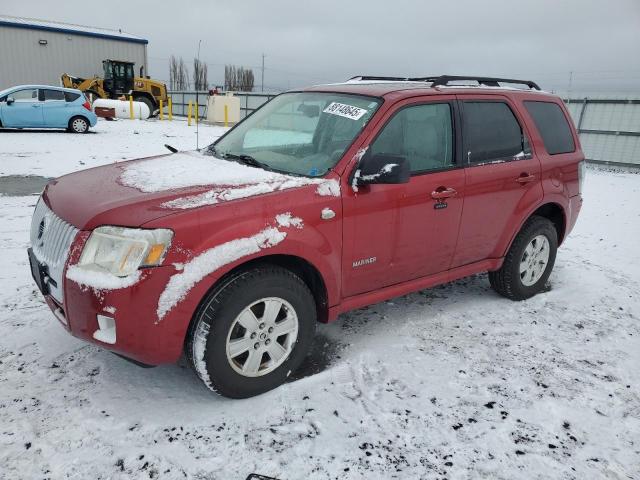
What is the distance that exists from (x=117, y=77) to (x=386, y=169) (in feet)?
92.4

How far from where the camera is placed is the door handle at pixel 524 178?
3869 mm

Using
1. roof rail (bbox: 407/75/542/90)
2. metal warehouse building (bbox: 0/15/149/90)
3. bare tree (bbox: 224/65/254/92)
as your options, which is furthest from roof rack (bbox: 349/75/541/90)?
bare tree (bbox: 224/65/254/92)

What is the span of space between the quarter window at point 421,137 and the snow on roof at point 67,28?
35.9m

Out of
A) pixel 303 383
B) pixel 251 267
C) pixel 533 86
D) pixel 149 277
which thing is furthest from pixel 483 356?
pixel 533 86

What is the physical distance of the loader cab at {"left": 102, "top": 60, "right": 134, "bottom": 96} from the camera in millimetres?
26719

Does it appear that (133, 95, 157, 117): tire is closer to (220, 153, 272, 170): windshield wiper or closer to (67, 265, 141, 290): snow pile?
(220, 153, 272, 170): windshield wiper

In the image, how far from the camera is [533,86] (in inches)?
181

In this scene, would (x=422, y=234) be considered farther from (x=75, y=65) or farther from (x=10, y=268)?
(x=75, y=65)

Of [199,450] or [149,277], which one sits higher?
[149,277]

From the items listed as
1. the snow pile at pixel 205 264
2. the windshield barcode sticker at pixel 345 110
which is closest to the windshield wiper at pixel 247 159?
the windshield barcode sticker at pixel 345 110

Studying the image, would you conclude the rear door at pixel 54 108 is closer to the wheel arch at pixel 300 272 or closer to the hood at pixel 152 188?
the hood at pixel 152 188

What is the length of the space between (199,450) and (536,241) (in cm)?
332

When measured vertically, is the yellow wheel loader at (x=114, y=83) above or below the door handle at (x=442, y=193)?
above

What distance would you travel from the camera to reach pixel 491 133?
12.4 ft
